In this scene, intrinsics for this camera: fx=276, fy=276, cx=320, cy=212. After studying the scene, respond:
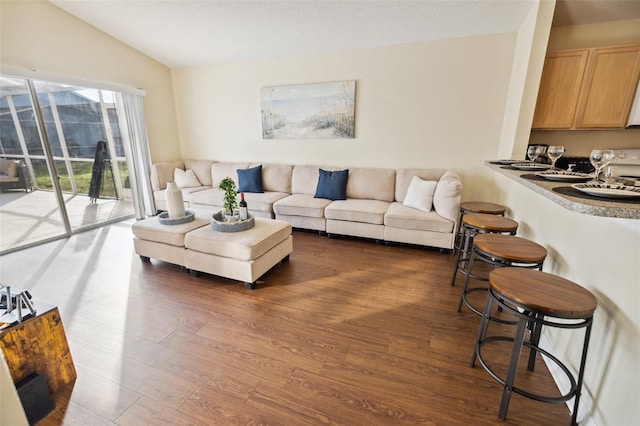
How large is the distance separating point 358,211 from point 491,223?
5.09 ft

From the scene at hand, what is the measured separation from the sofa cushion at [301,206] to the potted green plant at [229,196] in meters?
1.09

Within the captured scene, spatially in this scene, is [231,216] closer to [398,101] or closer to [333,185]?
[333,185]

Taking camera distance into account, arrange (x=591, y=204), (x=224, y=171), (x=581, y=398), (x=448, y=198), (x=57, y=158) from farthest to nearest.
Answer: (x=224, y=171) < (x=57, y=158) < (x=448, y=198) < (x=581, y=398) < (x=591, y=204)

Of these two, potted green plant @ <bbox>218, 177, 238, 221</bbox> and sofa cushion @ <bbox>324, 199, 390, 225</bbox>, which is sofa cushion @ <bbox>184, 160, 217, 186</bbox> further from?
sofa cushion @ <bbox>324, 199, 390, 225</bbox>

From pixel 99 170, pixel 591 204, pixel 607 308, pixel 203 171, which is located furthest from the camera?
pixel 203 171

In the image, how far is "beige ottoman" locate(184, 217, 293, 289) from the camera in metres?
2.41

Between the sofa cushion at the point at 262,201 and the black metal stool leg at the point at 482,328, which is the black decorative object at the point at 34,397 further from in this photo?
the sofa cushion at the point at 262,201

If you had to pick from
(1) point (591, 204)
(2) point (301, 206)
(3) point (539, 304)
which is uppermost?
(1) point (591, 204)

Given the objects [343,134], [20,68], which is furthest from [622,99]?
[20,68]

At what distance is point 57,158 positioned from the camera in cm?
364

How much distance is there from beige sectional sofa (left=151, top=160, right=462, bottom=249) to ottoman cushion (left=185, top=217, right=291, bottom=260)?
1.06 m

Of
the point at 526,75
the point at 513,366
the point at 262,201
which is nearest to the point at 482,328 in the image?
the point at 513,366

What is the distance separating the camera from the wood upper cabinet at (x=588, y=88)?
2.71m

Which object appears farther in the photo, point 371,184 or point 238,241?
point 371,184
